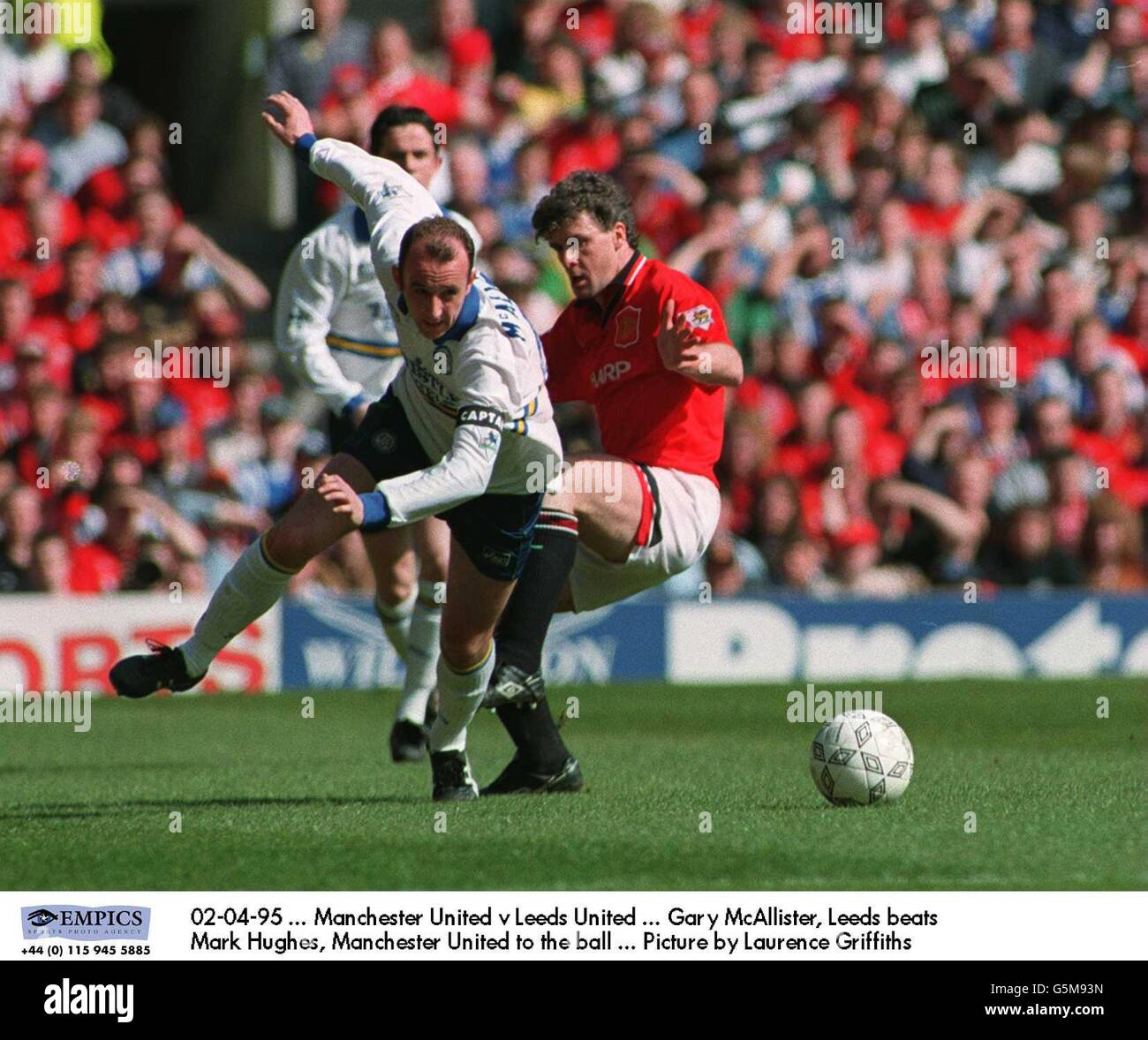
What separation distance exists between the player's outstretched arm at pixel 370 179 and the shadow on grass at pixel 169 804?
191 centimetres

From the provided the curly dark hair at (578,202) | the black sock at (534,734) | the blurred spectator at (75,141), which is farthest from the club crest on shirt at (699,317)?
the blurred spectator at (75,141)

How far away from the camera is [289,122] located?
7965 millimetres

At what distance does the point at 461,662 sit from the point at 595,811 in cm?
69

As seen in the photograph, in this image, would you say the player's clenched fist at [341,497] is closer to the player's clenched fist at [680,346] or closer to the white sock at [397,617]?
the player's clenched fist at [680,346]

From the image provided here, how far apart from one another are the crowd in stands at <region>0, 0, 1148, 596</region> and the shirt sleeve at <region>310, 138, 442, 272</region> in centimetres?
569

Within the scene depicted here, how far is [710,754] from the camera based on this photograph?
9.39 metres

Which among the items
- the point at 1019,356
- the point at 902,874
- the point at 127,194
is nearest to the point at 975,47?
the point at 1019,356

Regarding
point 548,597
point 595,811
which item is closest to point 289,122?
point 548,597

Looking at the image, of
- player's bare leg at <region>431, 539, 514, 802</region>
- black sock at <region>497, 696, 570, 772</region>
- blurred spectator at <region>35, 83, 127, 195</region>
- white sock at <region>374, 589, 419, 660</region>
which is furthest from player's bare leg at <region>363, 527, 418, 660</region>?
blurred spectator at <region>35, 83, 127, 195</region>

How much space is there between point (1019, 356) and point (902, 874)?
1055 cm

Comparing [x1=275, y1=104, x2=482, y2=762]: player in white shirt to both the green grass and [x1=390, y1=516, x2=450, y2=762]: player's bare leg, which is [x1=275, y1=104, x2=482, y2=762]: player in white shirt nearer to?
[x1=390, y1=516, x2=450, y2=762]: player's bare leg

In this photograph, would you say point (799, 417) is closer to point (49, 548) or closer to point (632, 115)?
point (632, 115)

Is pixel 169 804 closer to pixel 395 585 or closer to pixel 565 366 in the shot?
pixel 395 585

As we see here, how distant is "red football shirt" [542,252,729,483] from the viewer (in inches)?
315
